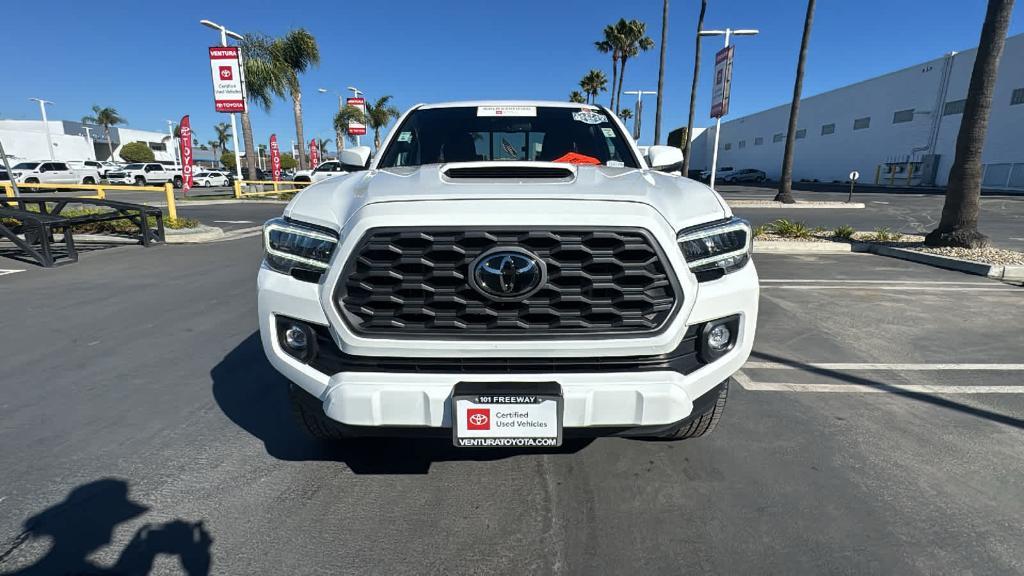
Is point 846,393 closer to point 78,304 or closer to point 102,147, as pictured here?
point 78,304

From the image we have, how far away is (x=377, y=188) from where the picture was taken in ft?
6.66

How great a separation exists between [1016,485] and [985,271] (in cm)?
650

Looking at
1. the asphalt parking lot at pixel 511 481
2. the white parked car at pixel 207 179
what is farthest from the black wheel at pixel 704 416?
the white parked car at pixel 207 179

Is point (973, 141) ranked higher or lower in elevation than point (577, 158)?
higher

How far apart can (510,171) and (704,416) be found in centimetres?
151

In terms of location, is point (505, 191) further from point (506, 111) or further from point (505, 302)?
point (506, 111)

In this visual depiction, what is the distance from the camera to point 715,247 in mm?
1957

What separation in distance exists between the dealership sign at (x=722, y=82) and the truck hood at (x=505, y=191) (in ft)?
50.5

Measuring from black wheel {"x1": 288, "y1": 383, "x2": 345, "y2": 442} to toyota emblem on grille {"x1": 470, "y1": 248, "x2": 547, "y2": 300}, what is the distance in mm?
794

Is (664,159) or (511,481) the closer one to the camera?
(511,481)

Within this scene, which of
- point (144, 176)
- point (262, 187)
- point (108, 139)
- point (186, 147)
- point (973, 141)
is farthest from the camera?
point (108, 139)

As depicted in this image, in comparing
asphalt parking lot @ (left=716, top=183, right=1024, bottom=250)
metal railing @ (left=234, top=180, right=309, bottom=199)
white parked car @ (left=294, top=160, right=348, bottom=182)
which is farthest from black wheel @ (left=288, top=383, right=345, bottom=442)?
white parked car @ (left=294, top=160, right=348, bottom=182)

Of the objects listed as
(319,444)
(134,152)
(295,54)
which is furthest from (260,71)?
(134,152)

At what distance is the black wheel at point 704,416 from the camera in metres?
1.97
